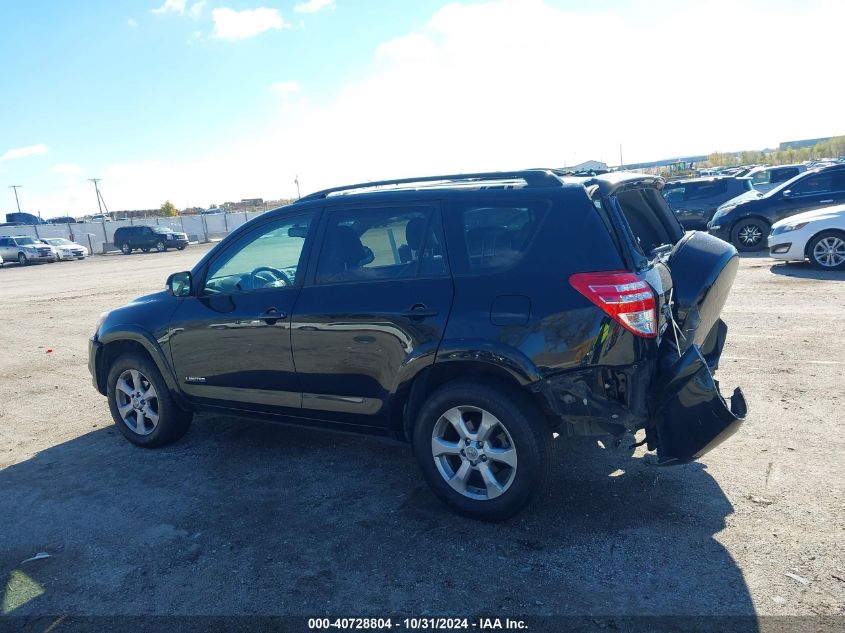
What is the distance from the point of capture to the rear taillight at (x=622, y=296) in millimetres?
3439

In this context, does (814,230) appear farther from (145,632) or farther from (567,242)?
(145,632)

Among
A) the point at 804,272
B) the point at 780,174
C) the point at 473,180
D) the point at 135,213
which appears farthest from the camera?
the point at 135,213

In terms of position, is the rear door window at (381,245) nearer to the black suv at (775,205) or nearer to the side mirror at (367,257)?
the side mirror at (367,257)

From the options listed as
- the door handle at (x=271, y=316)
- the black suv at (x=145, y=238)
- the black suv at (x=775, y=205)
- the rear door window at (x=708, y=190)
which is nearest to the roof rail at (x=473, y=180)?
the door handle at (x=271, y=316)

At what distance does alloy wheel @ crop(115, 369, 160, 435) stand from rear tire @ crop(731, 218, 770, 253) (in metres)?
13.8

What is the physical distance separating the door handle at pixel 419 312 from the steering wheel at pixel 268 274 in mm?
1039

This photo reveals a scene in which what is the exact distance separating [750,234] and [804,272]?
3841 mm

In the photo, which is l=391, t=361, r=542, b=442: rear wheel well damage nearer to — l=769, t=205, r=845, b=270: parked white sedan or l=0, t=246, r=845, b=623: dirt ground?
l=0, t=246, r=845, b=623: dirt ground

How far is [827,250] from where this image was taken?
11508 millimetres

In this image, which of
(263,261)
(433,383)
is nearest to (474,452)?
(433,383)

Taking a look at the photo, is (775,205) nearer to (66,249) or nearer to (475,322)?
(475,322)

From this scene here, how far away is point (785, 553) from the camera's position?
3.35 meters

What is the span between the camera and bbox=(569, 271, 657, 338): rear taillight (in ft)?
11.3

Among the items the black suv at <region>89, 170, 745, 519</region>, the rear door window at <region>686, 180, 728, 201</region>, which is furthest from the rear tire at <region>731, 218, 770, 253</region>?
the black suv at <region>89, 170, 745, 519</region>
